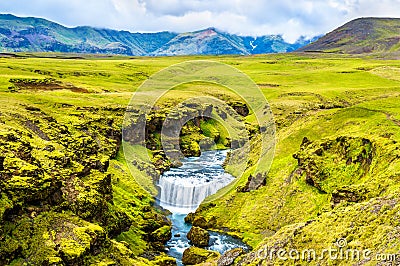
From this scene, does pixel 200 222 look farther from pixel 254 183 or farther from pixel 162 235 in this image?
pixel 254 183

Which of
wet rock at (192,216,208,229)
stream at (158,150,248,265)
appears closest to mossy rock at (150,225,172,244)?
stream at (158,150,248,265)

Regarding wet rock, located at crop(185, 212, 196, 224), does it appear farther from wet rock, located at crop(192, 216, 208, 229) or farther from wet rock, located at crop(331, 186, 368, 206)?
wet rock, located at crop(331, 186, 368, 206)

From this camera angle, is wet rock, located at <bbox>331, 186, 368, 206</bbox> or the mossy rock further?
the mossy rock

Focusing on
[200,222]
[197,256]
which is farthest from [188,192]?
[197,256]

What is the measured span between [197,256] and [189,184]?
25.7 metres

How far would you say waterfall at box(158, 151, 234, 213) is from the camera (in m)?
65.1

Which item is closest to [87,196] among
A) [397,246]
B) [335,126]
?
[397,246]

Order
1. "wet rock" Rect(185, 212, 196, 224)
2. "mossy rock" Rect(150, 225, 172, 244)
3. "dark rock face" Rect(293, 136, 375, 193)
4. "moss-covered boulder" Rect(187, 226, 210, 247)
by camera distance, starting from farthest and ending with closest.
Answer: "wet rock" Rect(185, 212, 196, 224)
"mossy rock" Rect(150, 225, 172, 244)
"moss-covered boulder" Rect(187, 226, 210, 247)
"dark rock face" Rect(293, 136, 375, 193)

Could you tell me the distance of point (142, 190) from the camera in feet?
222

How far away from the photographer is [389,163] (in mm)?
42156

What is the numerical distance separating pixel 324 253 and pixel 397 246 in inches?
209

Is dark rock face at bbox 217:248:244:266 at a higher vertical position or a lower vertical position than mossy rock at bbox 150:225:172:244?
higher

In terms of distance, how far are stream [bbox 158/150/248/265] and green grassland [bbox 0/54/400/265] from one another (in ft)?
7.89

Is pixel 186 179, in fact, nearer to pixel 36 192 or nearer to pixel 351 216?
pixel 36 192
